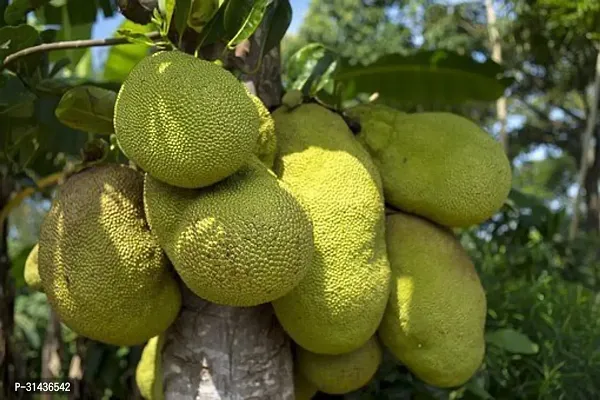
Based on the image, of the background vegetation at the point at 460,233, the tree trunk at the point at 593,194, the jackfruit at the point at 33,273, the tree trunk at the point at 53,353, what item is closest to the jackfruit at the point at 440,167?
the background vegetation at the point at 460,233

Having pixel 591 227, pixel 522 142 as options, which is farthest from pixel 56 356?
pixel 522 142

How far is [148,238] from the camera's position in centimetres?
93

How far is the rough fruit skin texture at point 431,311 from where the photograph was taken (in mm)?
1037

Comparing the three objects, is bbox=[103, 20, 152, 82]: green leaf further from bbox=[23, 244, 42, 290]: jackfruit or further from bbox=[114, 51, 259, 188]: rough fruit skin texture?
bbox=[114, 51, 259, 188]: rough fruit skin texture

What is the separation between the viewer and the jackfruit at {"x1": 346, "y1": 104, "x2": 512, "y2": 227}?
3.61 feet

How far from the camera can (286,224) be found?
82cm

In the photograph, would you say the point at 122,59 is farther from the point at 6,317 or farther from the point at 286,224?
the point at 286,224

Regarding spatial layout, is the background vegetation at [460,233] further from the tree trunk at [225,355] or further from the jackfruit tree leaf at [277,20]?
the tree trunk at [225,355]

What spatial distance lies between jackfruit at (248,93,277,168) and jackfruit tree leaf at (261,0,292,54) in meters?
0.13

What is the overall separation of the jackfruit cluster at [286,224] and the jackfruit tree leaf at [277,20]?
0.12m

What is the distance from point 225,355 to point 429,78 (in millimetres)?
1259

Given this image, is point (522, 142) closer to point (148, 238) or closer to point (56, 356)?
point (56, 356)

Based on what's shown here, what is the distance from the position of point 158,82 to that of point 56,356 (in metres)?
1.31

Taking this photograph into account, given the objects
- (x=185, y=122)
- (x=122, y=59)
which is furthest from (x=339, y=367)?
(x=122, y=59)
